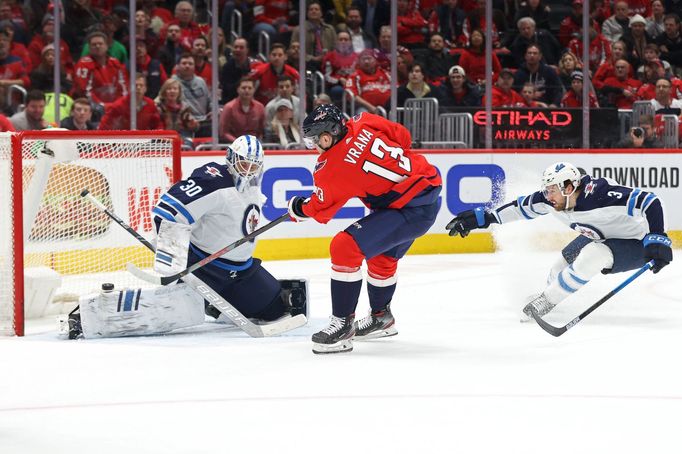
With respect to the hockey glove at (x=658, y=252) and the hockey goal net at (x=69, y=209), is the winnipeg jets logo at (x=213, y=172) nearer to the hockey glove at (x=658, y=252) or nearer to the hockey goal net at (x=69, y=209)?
the hockey goal net at (x=69, y=209)

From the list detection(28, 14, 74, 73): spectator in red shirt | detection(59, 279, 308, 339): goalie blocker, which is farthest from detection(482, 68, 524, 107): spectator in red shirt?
detection(59, 279, 308, 339): goalie blocker

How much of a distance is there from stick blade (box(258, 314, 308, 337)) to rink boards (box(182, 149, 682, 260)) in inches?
122

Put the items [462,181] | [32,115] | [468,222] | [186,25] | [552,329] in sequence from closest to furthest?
[552,329]
[468,222]
[32,115]
[186,25]
[462,181]

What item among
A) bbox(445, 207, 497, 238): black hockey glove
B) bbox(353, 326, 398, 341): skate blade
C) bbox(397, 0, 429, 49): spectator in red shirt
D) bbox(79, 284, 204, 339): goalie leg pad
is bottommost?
bbox(353, 326, 398, 341): skate blade

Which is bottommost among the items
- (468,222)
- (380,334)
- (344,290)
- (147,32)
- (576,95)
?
(380,334)

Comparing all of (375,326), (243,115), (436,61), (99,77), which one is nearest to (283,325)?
(375,326)

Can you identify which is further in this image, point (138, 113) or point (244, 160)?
point (138, 113)

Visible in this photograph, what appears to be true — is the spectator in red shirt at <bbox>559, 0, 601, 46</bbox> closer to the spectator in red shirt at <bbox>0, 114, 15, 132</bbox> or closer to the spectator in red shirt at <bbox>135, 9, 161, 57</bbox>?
the spectator in red shirt at <bbox>135, 9, 161, 57</bbox>

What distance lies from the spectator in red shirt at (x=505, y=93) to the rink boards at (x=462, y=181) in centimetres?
36

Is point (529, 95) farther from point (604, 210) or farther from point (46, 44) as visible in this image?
→ point (604, 210)

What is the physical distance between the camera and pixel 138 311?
208 inches

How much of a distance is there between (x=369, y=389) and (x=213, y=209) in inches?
57.5

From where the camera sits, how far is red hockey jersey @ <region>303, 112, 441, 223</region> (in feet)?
15.9

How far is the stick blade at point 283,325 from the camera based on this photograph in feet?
17.5
